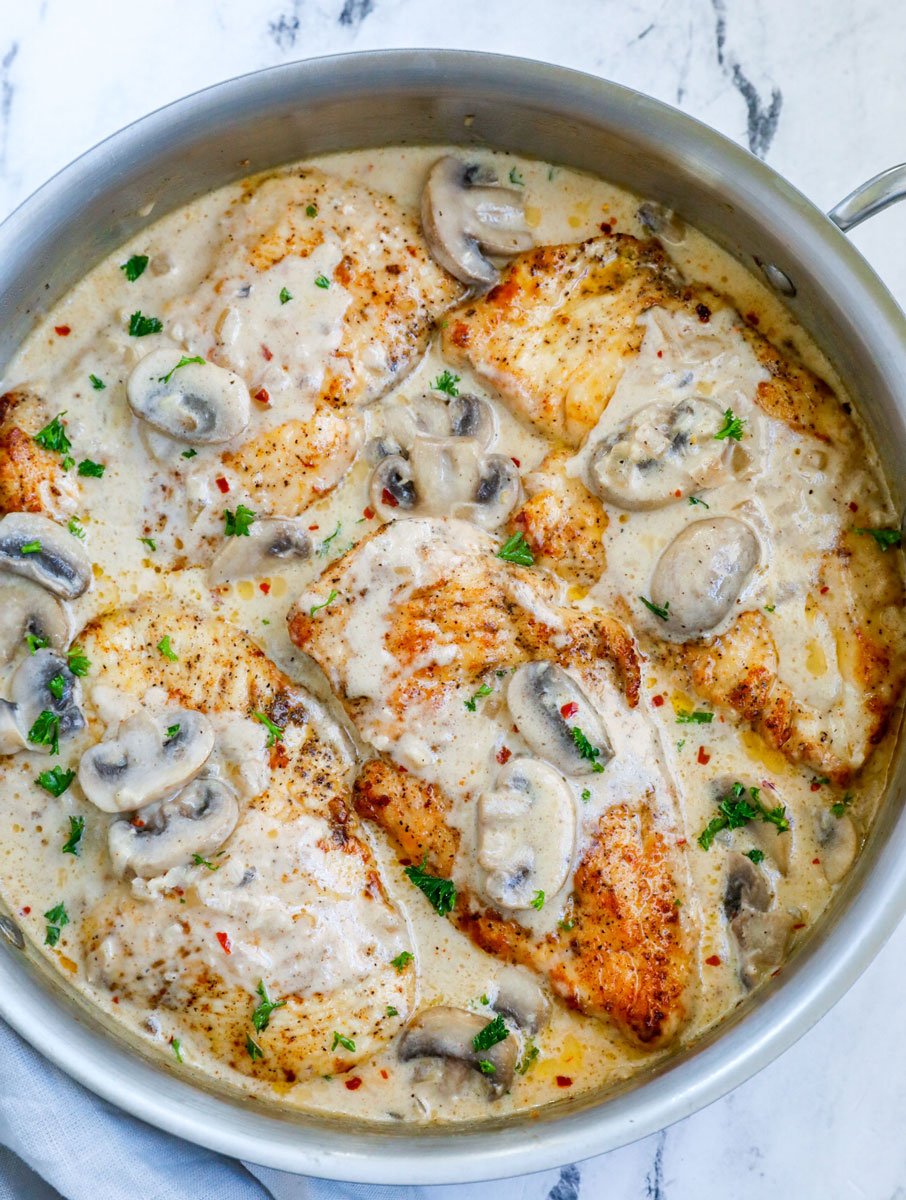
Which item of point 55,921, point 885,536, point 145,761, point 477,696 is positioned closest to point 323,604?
point 477,696

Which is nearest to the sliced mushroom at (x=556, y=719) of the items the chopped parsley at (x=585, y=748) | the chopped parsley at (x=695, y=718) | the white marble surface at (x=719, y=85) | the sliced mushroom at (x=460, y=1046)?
the chopped parsley at (x=585, y=748)

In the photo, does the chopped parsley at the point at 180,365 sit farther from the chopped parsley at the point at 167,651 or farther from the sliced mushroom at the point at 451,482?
the chopped parsley at the point at 167,651

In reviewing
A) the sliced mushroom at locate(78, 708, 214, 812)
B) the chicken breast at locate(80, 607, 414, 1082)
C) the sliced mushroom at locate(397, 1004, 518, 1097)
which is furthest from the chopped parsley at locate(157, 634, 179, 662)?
the sliced mushroom at locate(397, 1004, 518, 1097)

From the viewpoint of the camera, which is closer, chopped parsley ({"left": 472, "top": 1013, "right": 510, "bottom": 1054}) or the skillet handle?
the skillet handle

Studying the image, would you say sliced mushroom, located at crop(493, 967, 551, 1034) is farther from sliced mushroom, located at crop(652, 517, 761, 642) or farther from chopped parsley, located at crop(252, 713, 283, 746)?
sliced mushroom, located at crop(652, 517, 761, 642)

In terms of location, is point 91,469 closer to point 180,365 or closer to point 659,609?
point 180,365

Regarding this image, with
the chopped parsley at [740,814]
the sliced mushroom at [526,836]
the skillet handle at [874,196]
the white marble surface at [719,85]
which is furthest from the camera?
the white marble surface at [719,85]

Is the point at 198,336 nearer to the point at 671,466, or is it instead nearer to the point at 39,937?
the point at 671,466
